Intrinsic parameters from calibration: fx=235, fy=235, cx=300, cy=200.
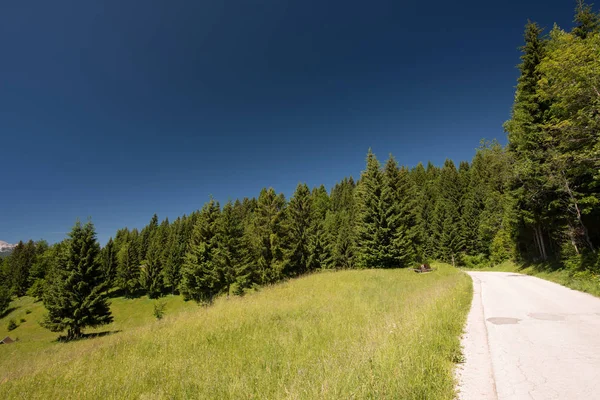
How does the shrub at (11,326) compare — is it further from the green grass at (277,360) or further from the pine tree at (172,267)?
the green grass at (277,360)

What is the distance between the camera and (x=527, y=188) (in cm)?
1903

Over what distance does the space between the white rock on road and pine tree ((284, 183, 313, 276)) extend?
24888 mm

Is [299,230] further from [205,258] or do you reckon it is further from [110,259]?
[110,259]

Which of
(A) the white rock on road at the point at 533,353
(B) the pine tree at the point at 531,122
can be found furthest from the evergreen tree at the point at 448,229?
(A) the white rock on road at the point at 533,353

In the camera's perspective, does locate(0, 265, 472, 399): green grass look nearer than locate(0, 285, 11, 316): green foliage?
Yes

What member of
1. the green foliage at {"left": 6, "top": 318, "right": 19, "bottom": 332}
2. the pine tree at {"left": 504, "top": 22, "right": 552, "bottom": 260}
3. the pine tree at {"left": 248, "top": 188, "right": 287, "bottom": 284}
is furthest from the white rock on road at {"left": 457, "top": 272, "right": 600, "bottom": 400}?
the green foliage at {"left": 6, "top": 318, "right": 19, "bottom": 332}

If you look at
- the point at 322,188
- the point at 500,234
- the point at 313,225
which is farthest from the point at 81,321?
the point at 322,188

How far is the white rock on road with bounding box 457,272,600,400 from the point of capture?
3393 mm

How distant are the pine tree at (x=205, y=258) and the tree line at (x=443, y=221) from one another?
14 cm

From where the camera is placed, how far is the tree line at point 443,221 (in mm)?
13062

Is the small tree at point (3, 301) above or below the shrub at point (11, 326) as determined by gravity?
above

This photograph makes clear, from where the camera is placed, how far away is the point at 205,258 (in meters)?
30.7

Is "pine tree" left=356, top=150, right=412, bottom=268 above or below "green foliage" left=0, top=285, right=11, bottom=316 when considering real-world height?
above

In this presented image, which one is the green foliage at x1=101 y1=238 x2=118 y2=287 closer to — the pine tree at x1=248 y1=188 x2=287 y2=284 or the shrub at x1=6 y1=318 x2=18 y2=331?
the shrub at x1=6 y1=318 x2=18 y2=331
